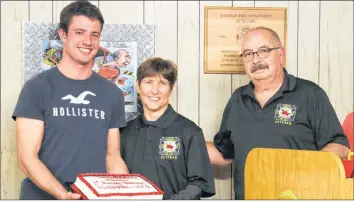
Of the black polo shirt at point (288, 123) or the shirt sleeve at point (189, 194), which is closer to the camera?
the shirt sleeve at point (189, 194)

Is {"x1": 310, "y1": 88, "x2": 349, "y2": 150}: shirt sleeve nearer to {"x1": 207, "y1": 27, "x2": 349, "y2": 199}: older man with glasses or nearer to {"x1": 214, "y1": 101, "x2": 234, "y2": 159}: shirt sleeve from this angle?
{"x1": 207, "y1": 27, "x2": 349, "y2": 199}: older man with glasses

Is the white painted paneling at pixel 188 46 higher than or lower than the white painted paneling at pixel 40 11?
lower

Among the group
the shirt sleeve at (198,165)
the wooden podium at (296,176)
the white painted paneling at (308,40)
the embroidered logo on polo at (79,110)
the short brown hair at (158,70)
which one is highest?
the white painted paneling at (308,40)

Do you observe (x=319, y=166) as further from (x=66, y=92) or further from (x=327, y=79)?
(x=327, y=79)

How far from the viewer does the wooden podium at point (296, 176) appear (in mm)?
1444

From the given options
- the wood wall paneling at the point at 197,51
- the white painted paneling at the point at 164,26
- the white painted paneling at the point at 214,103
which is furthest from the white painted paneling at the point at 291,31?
the white painted paneling at the point at 164,26

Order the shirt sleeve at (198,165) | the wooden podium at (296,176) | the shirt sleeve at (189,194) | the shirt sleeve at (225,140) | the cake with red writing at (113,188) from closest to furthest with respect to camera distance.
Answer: the wooden podium at (296,176) → the cake with red writing at (113,188) → the shirt sleeve at (189,194) → the shirt sleeve at (198,165) → the shirt sleeve at (225,140)

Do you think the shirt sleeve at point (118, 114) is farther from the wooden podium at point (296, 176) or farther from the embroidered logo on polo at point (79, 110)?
the wooden podium at point (296, 176)

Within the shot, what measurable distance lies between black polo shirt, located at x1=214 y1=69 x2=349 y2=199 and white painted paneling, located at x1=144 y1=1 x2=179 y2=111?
0.51m

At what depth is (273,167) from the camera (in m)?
1.68

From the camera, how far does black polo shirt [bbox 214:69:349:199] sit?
2455 mm

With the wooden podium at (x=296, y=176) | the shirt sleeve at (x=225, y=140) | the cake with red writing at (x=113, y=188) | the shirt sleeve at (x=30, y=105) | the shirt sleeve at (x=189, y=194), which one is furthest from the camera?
the shirt sleeve at (x=225, y=140)

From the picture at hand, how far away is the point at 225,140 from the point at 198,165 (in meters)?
0.38

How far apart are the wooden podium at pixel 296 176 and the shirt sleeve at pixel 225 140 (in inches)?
34.0
